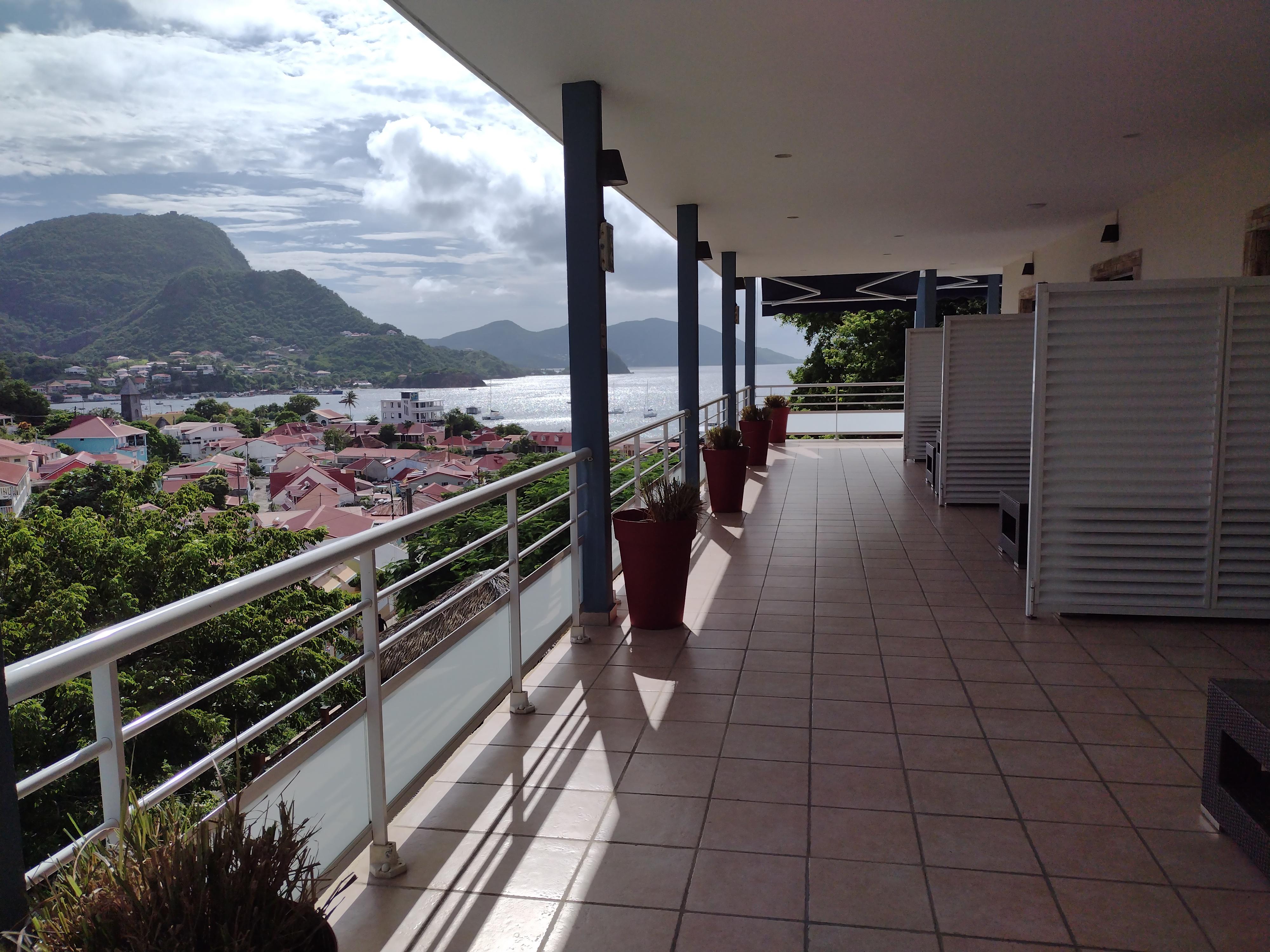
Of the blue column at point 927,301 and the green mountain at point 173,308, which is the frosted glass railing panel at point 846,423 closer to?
the blue column at point 927,301

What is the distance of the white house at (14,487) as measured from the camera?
33.0 feet

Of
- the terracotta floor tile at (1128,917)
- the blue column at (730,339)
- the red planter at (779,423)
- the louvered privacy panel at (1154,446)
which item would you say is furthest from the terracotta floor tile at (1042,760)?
the red planter at (779,423)

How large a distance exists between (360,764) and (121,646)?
942mm

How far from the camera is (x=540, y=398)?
383 inches

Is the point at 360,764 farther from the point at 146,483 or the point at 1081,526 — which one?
the point at 146,483

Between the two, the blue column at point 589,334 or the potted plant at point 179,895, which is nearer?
the potted plant at point 179,895

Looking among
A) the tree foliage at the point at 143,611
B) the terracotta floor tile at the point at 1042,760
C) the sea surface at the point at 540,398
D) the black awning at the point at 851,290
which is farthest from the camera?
the black awning at the point at 851,290

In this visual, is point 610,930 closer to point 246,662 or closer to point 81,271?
point 246,662

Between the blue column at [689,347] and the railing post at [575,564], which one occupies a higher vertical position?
the blue column at [689,347]

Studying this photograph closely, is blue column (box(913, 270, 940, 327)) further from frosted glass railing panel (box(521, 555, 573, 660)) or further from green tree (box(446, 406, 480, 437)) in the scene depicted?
frosted glass railing panel (box(521, 555, 573, 660))

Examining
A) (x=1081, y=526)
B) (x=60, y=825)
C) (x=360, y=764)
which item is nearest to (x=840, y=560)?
(x=1081, y=526)

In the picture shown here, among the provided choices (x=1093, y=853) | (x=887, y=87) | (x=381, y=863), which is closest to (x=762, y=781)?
(x=1093, y=853)

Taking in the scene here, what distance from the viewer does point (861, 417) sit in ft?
42.7

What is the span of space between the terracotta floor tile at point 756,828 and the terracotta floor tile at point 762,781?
0.03 meters
